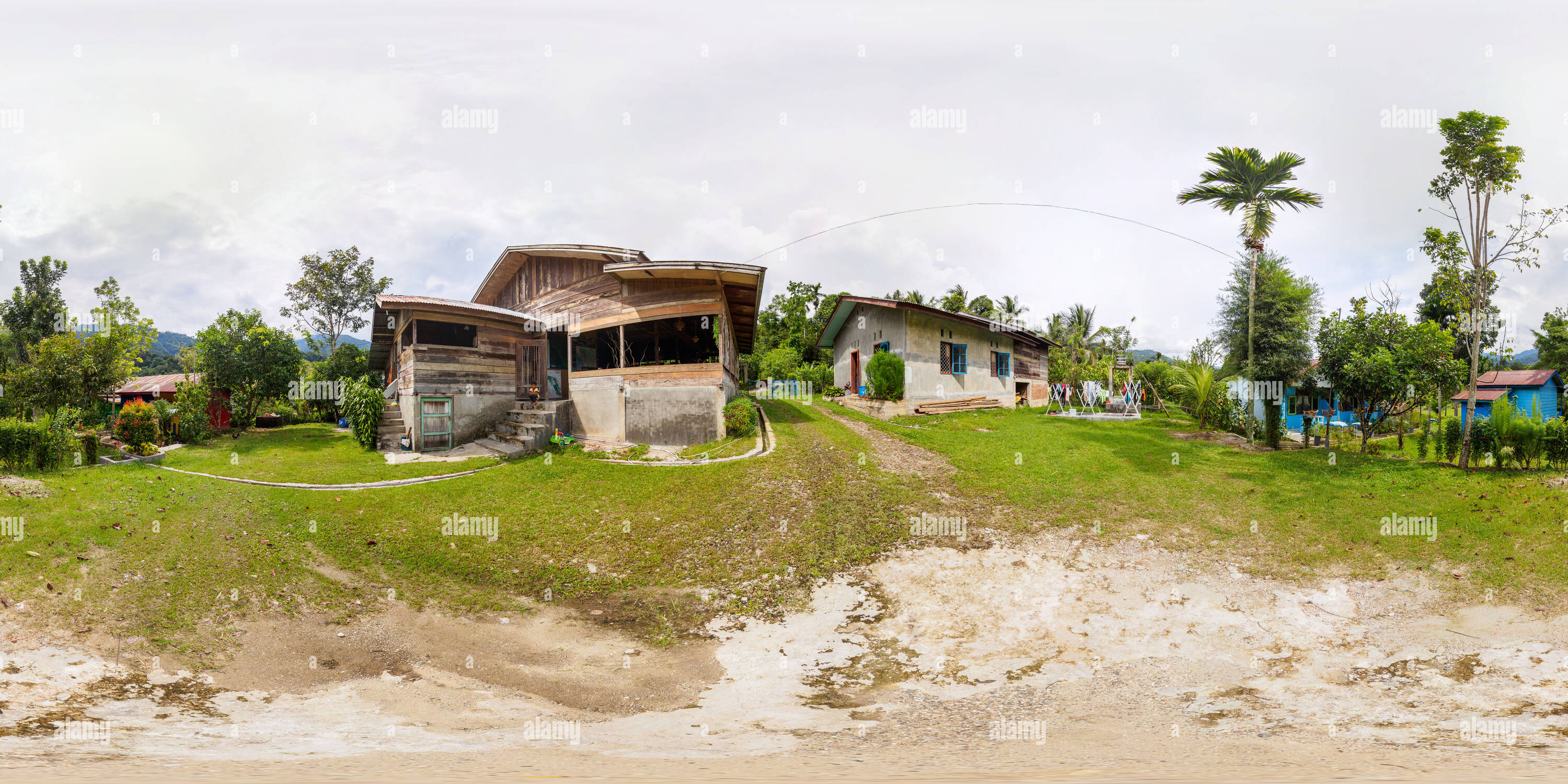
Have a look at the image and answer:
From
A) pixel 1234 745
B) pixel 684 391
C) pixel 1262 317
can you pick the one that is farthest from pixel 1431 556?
pixel 1262 317

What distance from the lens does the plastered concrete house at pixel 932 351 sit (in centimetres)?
2516

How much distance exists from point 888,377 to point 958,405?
403 cm

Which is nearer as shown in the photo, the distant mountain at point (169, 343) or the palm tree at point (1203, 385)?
the palm tree at point (1203, 385)

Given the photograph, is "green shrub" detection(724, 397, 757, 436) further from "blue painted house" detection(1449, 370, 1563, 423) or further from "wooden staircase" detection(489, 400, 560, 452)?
"blue painted house" detection(1449, 370, 1563, 423)

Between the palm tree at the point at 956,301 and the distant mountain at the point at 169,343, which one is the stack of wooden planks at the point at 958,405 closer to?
the palm tree at the point at 956,301

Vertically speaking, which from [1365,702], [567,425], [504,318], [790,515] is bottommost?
[1365,702]

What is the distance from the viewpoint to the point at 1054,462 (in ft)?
48.6

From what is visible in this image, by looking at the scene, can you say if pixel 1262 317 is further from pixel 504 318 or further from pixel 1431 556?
pixel 504 318

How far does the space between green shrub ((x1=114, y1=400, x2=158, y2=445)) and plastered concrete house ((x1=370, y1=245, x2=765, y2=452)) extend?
5493mm

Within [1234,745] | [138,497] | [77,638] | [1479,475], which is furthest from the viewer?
[1479,475]

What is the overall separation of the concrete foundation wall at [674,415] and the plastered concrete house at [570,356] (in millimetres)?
30

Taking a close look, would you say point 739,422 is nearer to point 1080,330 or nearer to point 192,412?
point 192,412

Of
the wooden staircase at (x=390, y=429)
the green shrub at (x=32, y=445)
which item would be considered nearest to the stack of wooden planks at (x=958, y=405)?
the wooden staircase at (x=390, y=429)

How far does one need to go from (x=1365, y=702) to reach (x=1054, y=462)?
30.9ft
